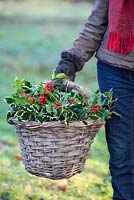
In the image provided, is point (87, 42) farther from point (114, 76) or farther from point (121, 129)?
point (121, 129)

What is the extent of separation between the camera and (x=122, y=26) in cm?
382

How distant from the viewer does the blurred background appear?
17.7 ft

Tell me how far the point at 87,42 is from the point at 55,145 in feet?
2.48

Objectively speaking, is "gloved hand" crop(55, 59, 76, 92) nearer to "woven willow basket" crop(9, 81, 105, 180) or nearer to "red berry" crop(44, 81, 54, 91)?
"red berry" crop(44, 81, 54, 91)

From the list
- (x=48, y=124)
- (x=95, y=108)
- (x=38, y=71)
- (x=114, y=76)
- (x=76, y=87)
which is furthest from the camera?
(x=38, y=71)

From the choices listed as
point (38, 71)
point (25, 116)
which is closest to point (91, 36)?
point (25, 116)

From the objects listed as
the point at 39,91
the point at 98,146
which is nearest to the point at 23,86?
the point at 39,91

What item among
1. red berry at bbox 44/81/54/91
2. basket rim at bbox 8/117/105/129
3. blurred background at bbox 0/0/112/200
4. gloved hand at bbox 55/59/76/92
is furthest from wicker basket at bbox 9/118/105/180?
blurred background at bbox 0/0/112/200

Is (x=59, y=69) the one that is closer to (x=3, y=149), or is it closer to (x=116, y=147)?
(x=116, y=147)

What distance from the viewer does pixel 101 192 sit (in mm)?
5523

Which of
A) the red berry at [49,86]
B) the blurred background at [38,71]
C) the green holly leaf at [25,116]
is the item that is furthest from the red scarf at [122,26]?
the blurred background at [38,71]

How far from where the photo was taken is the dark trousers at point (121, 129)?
13.1 feet

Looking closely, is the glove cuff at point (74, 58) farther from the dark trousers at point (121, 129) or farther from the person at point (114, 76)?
the dark trousers at point (121, 129)

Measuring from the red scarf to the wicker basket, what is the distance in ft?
1.49
